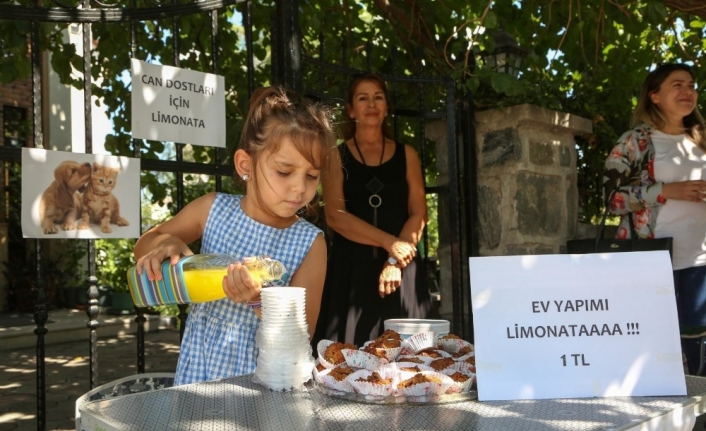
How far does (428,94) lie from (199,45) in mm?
1504

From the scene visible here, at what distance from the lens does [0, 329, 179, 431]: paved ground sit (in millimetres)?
4281

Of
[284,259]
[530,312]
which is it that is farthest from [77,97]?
[530,312]

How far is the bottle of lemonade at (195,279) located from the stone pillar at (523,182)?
259cm

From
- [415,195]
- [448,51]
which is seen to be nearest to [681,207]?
[415,195]

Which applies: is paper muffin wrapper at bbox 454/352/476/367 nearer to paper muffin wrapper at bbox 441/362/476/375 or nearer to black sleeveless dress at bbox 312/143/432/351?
paper muffin wrapper at bbox 441/362/476/375

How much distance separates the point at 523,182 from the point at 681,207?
2.96 ft

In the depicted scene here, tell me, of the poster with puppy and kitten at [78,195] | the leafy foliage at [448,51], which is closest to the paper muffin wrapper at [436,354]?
the poster with puppy and kitten at [78,195]

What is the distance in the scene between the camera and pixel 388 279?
2.82 metres

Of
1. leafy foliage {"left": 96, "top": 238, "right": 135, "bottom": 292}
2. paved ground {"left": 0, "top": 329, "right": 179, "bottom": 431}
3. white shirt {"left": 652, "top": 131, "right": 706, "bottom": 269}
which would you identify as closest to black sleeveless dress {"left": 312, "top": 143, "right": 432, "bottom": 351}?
white shirt {"left": 652, "top": 131, "right": 706, "bottom": 269}

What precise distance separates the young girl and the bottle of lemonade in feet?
0.19

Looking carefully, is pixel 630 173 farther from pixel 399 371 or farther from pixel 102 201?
pixel 399 371

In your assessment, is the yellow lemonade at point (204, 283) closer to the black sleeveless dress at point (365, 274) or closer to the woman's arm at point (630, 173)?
the black sleeveless dress at point (365, 274)

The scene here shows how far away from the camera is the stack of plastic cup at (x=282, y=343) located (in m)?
1.17

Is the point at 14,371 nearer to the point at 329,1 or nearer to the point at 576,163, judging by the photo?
the point at 329,1
